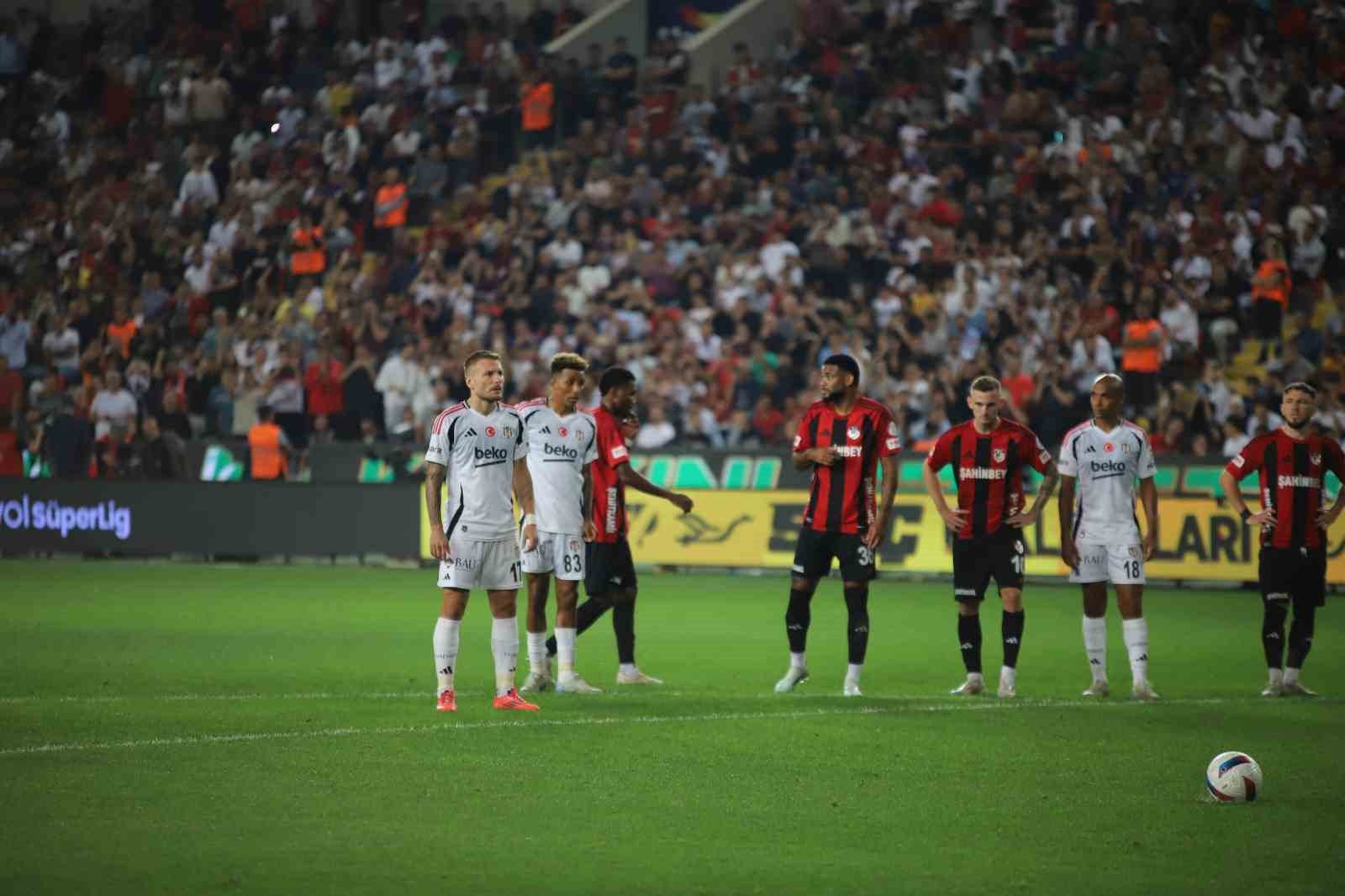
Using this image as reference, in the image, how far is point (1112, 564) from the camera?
1365 centimetres

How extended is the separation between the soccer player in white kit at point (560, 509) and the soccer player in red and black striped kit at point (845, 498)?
147 cm

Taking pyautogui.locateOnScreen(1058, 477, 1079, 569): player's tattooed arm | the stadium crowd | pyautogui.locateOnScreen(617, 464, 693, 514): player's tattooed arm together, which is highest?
the stadium crowd

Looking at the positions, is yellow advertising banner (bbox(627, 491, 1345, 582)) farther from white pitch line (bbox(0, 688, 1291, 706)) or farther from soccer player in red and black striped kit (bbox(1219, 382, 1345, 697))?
white pitch line (bbox(0, 688, 1291, 706))

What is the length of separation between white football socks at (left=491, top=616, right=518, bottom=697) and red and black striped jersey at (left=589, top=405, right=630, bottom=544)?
192 cm

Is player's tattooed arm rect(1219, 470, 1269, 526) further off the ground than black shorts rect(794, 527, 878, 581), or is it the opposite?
player's tattooed arm rect(1219, 470, 1269, 526)

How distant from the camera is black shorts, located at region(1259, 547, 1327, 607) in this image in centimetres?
1411

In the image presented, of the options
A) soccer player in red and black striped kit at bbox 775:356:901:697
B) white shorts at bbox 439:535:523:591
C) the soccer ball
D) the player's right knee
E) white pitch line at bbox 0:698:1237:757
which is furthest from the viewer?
the player's right knee

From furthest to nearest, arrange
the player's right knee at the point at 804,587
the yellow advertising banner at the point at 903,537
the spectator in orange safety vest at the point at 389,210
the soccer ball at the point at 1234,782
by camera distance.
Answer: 1. the spectator in orange safety vest at the point at 389,210
2. the yellow advertising banner at the point at 903,537
3. the player's right knee at the point at 804,587
4. the soccer ball at the point at 1234,782

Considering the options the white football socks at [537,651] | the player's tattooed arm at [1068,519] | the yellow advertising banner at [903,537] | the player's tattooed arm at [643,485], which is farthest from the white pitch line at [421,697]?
the yellow advertising banner at [903,537]

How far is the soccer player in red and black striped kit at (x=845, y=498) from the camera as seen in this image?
13469mm

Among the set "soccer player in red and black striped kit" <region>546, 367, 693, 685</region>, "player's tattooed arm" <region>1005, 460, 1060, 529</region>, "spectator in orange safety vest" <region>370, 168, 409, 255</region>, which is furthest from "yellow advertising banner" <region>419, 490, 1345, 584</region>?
"soccer player in red and black striped kit" <region>546, 367, 693, 685</region>

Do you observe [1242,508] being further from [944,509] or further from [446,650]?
[446,650]

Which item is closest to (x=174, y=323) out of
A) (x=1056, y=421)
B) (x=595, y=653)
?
(x=1056, y=421)

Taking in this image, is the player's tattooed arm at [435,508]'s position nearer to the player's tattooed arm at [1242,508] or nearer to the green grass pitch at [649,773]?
the green grass pitch at [649,773]
